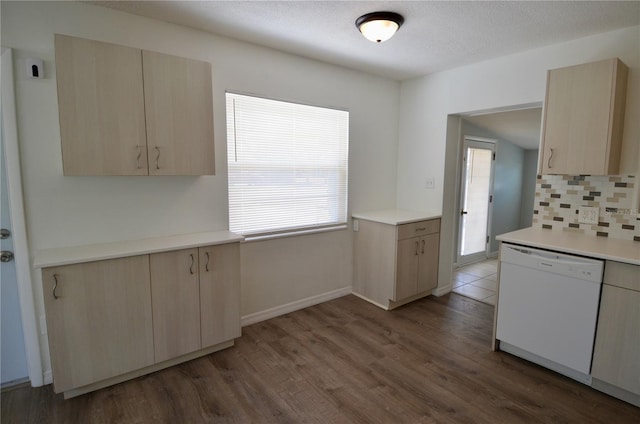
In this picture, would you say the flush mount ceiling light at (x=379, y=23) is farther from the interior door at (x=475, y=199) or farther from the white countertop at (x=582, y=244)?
the interior door at (x=475, y=199)

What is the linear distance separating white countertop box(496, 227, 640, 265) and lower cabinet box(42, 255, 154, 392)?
269 cm

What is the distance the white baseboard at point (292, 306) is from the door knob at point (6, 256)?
1749mm

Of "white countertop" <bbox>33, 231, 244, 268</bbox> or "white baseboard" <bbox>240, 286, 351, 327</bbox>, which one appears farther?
"white baseboard" <bbox>240, 286, 351, 327</bbox>

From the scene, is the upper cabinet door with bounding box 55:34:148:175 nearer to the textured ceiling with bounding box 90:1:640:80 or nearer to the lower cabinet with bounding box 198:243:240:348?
the textured ceiling with bounding box 90:1:640:80

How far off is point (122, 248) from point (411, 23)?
8.69ft

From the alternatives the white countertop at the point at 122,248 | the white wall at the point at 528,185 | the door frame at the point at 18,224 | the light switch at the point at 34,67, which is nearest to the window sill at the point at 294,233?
the white countertop at the point at 122,248

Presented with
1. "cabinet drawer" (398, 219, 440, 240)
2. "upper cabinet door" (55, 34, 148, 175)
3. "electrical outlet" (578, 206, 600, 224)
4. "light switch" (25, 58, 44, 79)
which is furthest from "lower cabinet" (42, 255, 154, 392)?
"electrical outlet" (578, 206, 600, 224)

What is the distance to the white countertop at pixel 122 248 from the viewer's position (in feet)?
6.61

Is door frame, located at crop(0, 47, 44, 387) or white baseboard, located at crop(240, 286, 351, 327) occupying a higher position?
Answer: door frame, located at crop(0, 47, 44, 387)

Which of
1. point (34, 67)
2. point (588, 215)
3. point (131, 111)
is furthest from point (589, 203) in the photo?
point (34, 67)

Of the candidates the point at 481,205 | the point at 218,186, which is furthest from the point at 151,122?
the point at 481,205

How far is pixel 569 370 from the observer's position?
238 centimetres

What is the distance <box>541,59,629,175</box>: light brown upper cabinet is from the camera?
2355 millimetres

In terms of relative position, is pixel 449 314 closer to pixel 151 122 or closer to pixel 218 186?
pixel 218 186
